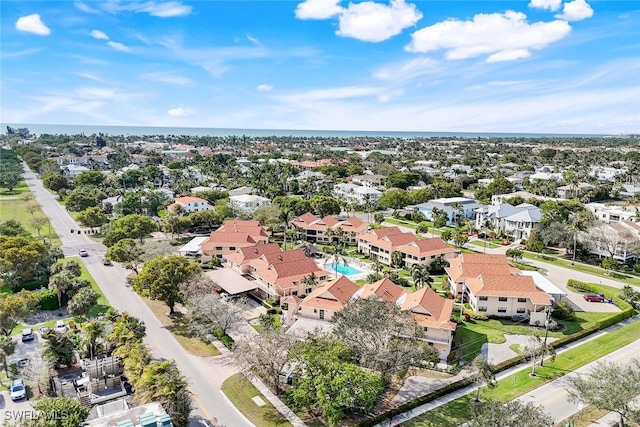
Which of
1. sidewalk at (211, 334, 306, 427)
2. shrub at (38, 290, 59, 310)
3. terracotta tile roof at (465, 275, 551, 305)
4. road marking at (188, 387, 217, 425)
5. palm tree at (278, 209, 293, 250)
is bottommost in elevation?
sidewalk at (211, 334, 306, 427)

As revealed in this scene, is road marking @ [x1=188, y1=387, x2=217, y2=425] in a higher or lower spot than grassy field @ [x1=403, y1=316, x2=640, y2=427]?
higher

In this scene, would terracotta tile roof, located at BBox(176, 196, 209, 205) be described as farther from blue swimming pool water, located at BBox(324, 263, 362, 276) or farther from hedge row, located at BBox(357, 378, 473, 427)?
hedge row, located at BBox(357, 378, 473, 427)

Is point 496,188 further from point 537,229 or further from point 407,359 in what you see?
Answer: point 407,359

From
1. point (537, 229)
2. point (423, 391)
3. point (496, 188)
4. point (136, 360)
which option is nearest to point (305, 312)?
point (423, 391)

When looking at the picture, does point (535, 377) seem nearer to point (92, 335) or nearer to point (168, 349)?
point (168, 349)

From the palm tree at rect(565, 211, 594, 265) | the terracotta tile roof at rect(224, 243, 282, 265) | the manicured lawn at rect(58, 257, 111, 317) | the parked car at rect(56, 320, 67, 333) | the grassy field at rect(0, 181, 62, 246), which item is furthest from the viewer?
the grassy field at rect(0, 181, 62, 246)

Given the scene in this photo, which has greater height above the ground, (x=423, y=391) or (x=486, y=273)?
(x=486, y=273)

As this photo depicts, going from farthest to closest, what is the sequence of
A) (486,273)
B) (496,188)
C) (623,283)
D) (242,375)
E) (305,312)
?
1. (496,188)
2. (623,283)
3. (486,273)
4. (305,312)
5. (242,375)

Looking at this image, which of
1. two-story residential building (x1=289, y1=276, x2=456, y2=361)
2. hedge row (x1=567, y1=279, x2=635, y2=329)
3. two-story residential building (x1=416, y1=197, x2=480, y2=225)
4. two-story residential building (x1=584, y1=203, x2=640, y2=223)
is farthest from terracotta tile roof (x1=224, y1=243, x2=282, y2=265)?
two-story residential building (x1=584, y1=203, x2=640, y2=223)

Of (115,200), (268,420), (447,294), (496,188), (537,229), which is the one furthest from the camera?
(496,188)
